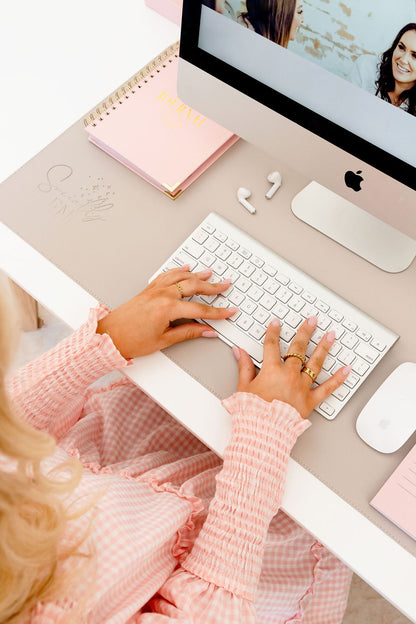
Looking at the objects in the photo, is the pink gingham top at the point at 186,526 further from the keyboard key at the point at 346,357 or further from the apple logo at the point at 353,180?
the apple logo at the point at 353,180

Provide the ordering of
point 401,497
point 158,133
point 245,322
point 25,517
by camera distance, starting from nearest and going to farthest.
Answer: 1. point 25,517
2. point 401,497
3. point 245,322
4. point 158,133

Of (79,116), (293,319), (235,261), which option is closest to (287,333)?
(293,319)

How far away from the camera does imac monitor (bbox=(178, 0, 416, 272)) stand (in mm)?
578

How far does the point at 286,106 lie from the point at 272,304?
25cm

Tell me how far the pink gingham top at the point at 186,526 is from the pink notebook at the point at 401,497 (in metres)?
0.11

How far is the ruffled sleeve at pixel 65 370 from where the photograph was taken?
0.72 metres

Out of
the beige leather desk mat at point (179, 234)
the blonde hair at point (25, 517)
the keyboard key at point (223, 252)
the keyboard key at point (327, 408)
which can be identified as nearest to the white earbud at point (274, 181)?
the beige leather desk mat at point (179, 234)

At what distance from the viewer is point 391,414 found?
2.25ft

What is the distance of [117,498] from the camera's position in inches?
26.0

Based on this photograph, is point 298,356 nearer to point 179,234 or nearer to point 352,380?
point 352,380

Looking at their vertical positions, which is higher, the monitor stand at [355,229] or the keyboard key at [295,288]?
the monitor stand at [355,229]

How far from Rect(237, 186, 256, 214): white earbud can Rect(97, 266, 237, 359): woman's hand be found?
0.44ft

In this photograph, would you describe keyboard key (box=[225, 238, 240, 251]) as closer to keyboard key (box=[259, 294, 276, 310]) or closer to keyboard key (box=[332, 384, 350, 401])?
keyboard key (box=[259, 294, 276, 310])

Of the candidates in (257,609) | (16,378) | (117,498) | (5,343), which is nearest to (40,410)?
(16,378)
